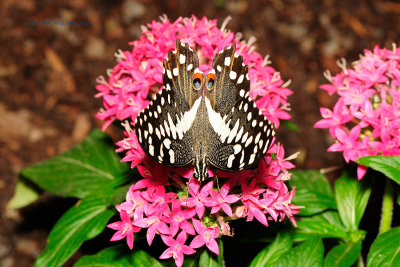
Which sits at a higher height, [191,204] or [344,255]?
[191,204]

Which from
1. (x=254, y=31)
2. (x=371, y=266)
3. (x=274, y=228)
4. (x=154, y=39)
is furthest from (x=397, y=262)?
(x=254, y=31)

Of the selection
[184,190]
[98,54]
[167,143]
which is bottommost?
[184,190]

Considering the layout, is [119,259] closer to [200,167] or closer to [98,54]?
[200,167]

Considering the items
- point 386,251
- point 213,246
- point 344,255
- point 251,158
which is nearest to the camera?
point 251,158

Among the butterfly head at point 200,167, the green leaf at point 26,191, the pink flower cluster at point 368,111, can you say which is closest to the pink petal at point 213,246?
the butterfly head at point 200,167

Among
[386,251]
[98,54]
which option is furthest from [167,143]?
[98,54]

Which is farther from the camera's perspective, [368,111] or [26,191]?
[26,191]

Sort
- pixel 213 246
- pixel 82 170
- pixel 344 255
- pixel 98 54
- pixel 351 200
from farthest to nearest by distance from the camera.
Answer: pixel 98 54 → pixel 82 170 → pixel 351 200 → pixel 344 255 → pixel 213 246

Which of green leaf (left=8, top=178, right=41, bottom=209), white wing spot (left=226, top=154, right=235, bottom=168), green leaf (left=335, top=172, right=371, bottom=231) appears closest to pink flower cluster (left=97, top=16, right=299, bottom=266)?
white wing spot (left=226, top=154, right=235, bottom=168)
